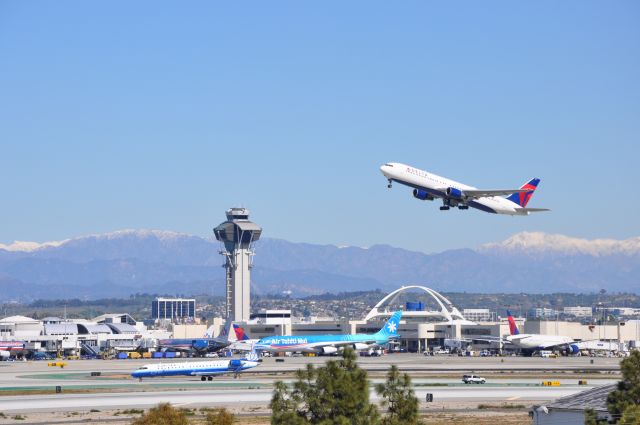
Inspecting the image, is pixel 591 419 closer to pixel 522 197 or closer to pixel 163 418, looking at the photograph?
pixel 163 418

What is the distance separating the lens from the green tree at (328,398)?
5194cm

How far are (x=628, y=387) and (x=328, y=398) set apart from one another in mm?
15962

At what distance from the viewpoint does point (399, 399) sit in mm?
54031

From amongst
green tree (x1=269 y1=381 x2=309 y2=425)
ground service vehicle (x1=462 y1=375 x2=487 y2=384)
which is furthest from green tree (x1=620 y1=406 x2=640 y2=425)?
ground service vehicle (x1=462 y1=375 x2=487 y2=384)

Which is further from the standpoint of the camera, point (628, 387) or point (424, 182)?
point (424, 182)

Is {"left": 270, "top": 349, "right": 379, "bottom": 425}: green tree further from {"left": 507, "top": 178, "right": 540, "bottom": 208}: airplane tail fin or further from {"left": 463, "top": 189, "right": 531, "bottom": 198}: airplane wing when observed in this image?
{"left": 507, "top": 178, "right": 540, "bottom": 208}: airplane tail fin

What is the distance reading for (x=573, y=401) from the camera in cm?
7531

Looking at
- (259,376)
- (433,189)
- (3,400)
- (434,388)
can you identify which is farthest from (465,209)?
(3,400)

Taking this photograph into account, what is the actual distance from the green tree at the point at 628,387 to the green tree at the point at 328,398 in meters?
13.5

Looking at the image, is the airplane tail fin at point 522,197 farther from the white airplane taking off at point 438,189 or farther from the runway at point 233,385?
the runway at point 233,385

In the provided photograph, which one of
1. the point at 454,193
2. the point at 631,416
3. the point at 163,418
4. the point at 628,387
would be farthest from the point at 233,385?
the point at 631,416

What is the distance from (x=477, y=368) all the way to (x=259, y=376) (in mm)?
37448

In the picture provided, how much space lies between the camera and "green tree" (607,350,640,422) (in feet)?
186

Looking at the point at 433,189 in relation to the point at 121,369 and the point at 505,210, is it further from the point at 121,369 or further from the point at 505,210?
the point at 121,369
